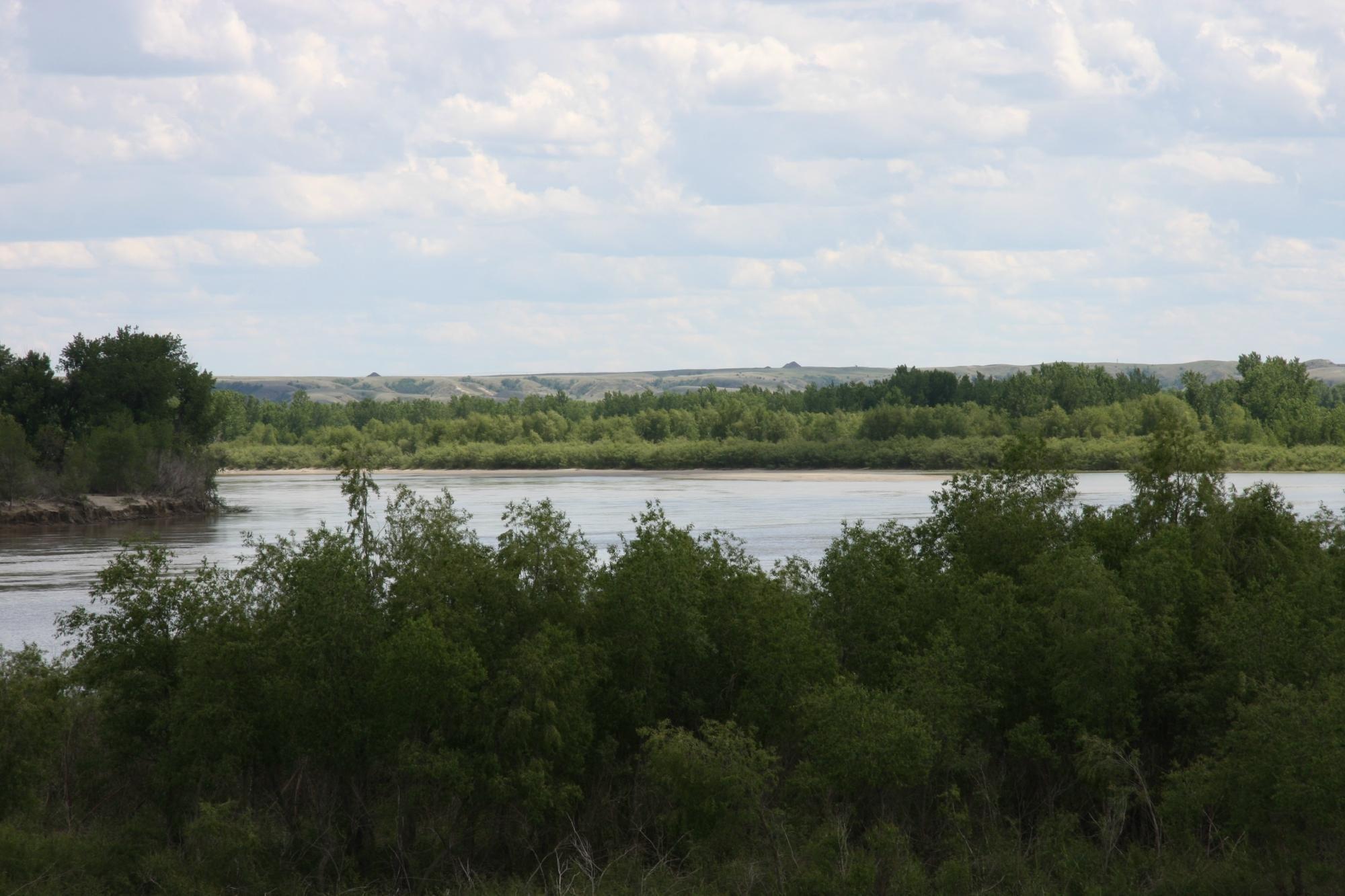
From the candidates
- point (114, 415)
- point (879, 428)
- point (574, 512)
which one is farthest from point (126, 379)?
point (879, 428)

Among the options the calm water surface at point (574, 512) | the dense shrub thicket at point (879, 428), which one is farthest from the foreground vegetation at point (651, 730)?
the dense shrub thicket at point (879, 428)

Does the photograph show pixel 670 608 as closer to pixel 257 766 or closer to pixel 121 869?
pixel 257 766

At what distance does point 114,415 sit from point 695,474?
153 ft

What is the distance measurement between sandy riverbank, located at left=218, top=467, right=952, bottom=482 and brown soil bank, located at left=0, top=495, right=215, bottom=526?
22.5m

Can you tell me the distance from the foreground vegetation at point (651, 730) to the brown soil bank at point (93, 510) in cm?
4732

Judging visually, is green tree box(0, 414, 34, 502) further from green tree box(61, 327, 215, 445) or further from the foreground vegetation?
the foreground vegetation

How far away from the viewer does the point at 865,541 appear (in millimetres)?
18406

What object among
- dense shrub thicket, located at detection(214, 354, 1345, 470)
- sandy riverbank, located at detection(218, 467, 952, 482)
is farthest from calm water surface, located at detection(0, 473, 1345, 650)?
dense shrub thicket, located at detection(214, 354, 1345, 470)

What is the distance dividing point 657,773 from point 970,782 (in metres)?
3.82

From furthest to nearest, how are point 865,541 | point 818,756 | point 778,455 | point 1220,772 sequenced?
point 778,455
point 865,541
point 818,756
point 1220,772

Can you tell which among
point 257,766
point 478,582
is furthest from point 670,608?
point 257,766

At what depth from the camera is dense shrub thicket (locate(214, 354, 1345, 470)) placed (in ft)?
325

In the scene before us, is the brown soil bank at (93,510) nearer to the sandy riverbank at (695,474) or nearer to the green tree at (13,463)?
the green tree at (13,463)

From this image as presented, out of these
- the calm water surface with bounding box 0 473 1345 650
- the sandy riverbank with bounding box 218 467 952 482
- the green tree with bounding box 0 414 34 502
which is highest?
the green tree with bounding box 0 414 34 502
